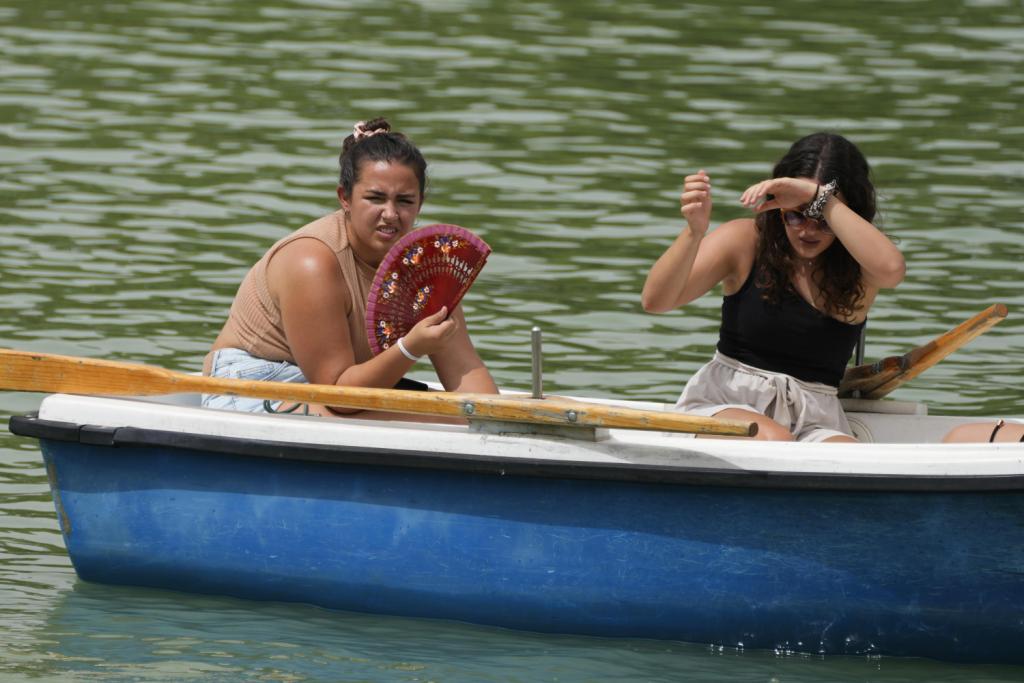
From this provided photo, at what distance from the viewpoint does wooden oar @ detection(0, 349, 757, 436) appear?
17.0 feet

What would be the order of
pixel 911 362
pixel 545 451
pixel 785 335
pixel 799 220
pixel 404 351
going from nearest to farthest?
pixel 545 451 < pixel 404 351 < pixel 799 220 < pixel 785 335 < pixel 911 362

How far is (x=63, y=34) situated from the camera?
16.0 metres

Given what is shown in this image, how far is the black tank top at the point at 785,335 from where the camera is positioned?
19.7 feet

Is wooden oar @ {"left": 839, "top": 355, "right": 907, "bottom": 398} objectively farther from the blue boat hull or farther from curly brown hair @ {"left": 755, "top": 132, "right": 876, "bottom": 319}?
the blue boat hull

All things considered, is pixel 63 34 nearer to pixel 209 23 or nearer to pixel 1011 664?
pixel 209 23

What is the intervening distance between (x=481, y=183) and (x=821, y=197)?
635 centimetres

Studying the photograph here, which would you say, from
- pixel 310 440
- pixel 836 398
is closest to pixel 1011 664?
pixel 836 398

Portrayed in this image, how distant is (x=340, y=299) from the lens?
5.87 m

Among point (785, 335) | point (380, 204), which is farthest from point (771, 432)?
point (380, 204)

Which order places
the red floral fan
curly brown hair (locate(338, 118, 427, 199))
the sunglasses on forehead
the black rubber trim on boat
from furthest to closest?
1. curly brown hair (locate(338, 118, 427, 199))
2. the sunglasses on forehead
3. the red floral fan
4. the black rubber trim on boat

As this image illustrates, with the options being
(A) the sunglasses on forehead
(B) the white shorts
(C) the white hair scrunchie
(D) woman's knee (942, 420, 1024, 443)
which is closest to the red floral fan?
(C) the white hair scrunchie

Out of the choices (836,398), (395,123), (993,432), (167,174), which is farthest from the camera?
(395,123)

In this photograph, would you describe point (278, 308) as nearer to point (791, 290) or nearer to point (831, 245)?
point (791, 290)

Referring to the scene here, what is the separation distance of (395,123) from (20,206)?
2942 millimetres
